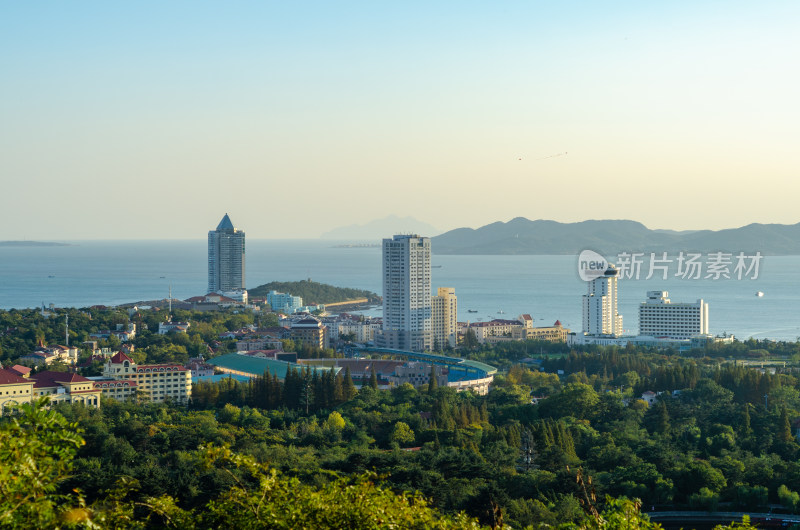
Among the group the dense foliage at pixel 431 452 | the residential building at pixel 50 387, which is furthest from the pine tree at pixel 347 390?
the residential building at pixel 50 387

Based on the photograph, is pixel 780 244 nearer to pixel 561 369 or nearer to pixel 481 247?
pixel 481 247

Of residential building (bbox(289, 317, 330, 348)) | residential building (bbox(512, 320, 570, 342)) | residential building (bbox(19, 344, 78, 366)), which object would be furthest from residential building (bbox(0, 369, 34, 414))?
residential building (bbox(512, 320, 570, 342))

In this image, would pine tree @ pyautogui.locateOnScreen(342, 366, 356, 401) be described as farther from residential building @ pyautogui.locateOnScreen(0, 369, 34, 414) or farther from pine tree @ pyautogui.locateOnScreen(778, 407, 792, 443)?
pine tree @ pyautogui.locateOnScreen(778, 407, 792, 443)

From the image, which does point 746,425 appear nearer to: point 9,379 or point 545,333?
point 9,379

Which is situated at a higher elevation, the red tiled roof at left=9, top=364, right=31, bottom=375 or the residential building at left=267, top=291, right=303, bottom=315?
the red tiled roof at left=9, top=364, right=31, bottom=375

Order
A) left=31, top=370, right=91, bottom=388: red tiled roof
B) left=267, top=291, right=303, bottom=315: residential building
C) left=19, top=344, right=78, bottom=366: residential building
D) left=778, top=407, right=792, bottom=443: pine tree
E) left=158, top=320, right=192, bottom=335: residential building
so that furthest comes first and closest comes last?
left=267, top=291, right=303, bottom=315: residential building, left=158, top=320, right=192, bottom=335: residential building, left=19, top=344, right=78, bottom=366: residential building, left=31, top=370, right=91, bottom=388: red tiled roof, left=778, top=407, right=792, bottom=443: pine tree

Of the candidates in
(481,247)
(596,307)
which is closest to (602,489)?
(596,307)

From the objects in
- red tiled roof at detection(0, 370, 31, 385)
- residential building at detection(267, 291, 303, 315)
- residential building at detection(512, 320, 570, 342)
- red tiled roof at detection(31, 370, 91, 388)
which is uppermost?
red tiled roof at detection(0, 370, 31, 385)
